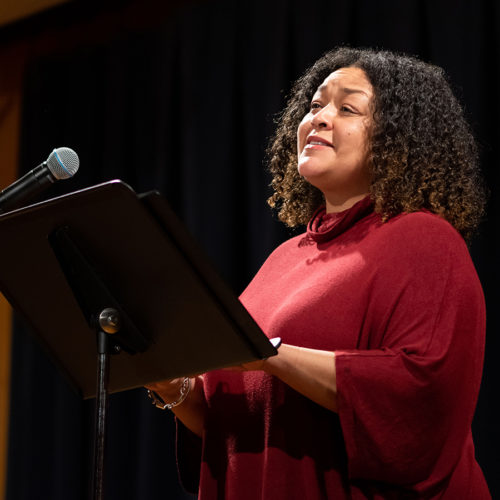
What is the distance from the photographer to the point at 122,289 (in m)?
1.12

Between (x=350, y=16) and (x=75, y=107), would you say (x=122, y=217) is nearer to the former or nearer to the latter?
(x=350, y=16)

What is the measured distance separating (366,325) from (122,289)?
0.41m

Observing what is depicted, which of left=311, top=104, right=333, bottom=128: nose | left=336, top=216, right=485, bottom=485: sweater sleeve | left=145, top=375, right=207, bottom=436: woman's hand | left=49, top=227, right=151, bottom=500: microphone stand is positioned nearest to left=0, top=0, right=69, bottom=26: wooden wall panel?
left=311, top=104, right=333, bottom=128: nose

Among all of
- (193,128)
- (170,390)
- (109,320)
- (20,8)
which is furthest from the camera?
(20,8)

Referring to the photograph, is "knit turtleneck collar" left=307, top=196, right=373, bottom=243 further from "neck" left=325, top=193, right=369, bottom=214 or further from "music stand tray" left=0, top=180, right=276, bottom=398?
"music stand tray" left=0, top=180, right=276, bottom=398

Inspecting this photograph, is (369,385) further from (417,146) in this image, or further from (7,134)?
(7,134)

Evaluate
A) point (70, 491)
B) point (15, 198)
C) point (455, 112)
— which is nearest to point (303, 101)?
point (455, 112)

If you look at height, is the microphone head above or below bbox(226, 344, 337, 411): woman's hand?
above

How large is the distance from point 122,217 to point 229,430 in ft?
1.72

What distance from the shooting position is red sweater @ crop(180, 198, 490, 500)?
1174 millimetres

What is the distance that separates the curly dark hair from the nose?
86mm

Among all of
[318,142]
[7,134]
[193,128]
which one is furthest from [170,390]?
[7,134]

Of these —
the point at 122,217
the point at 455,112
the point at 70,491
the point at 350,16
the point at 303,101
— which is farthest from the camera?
the point at 70,491

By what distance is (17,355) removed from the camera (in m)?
3.25
